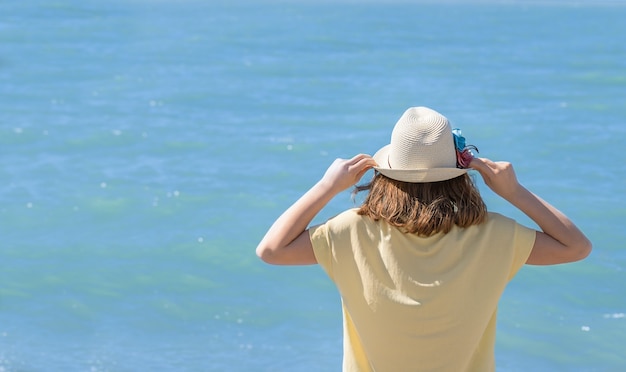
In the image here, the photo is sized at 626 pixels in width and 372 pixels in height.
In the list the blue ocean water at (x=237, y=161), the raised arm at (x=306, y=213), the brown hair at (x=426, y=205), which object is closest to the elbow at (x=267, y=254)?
the raised arm at (x=306, y=213)

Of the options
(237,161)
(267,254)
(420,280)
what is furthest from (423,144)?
(237,161)

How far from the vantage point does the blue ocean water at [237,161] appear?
5.47 meters

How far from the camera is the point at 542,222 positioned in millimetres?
2016

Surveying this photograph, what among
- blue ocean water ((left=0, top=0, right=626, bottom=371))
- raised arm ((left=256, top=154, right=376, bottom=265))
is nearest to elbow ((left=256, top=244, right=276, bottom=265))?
raised arm ((left=256, top=154, right=376, bottom=265))

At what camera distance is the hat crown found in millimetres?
1949

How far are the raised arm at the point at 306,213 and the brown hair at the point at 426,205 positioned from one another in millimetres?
62

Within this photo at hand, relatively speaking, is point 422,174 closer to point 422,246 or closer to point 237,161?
point 422,246

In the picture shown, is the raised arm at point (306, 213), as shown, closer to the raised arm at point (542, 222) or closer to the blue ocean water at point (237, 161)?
the raised arm at point (542, 222)

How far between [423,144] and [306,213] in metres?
0.28

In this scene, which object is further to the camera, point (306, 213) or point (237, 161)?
point (237, 161)

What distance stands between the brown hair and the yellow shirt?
22 mm

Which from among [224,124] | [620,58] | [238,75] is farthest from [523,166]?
[620,58]

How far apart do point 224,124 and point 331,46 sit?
223 inches

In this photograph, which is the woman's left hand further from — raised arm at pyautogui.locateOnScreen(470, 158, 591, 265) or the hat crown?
raised arm at pyautogui.locateOnScreen(470, 158, 591, 265)
